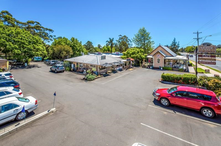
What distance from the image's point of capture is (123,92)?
12.6 m

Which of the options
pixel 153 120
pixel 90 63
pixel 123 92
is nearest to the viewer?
pixel 153 120

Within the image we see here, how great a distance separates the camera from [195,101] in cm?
816

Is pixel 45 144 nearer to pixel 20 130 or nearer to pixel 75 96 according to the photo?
pixel 20 130

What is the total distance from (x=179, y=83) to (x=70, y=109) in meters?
14.9

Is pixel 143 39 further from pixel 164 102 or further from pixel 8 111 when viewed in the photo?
pixel 8 111

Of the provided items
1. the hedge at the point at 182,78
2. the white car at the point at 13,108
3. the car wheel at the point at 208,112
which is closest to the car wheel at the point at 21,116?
the white car at the point at 13,108

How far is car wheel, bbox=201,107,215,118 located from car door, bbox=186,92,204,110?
33 cm

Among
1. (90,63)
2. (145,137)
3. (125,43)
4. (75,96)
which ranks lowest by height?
(145,137)

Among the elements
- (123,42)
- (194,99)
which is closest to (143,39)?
(123,42)

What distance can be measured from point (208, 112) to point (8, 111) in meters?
13.3

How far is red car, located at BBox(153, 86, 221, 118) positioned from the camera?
7.69 m

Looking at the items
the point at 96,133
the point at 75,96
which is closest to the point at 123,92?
the point at 75,96

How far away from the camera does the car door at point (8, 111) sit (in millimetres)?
6289

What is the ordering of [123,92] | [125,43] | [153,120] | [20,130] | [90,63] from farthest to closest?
[125,43] < [90,63] < [123,92] < [153,120] < [20,130]
